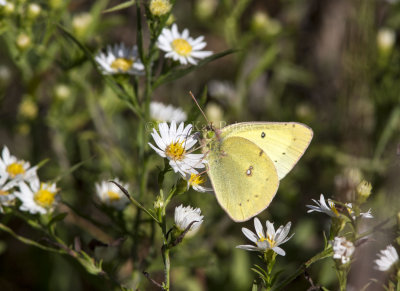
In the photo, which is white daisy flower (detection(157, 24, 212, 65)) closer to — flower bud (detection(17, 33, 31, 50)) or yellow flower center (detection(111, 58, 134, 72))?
yellow flower center (detection(111, 58, 134, 72))

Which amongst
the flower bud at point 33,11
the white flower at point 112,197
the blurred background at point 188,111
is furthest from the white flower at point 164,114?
Result: the flower bud at point 33,11

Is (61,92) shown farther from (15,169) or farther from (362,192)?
(362,192)

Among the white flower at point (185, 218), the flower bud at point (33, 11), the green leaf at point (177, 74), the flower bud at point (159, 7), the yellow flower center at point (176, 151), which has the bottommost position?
the white flower at point (185, 218)

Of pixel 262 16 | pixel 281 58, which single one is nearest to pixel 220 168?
pixel 262 16

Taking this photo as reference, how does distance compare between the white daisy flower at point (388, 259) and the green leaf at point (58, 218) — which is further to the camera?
the green leaf at point (58, 218)

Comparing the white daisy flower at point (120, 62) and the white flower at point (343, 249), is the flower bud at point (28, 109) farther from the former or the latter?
the white flower at point (343, 249)

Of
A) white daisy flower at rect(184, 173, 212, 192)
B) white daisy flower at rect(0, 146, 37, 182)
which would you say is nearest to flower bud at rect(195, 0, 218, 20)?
white daisy flower at rect(184, 173, 212, 192)

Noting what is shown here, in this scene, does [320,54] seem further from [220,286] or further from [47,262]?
[47,262]
